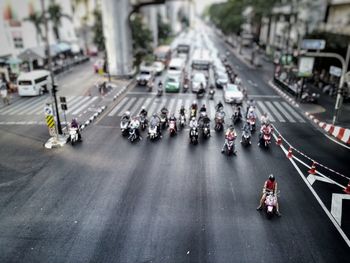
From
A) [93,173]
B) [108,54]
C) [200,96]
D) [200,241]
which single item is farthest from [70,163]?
[108,54]

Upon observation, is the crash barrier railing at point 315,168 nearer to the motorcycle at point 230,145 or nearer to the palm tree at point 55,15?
the motorcycle at point 230,145

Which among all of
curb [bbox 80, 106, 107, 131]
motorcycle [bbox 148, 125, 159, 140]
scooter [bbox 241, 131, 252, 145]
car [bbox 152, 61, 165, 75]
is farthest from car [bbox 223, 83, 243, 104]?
car [bbox 152, 61, 165, 75]

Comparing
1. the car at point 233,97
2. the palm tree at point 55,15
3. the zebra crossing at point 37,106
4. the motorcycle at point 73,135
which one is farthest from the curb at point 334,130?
the palm tree at point 55,15

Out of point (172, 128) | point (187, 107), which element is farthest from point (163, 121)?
point (187, 107)

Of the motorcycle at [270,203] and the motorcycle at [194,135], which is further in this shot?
the motorcycle at [194,135]

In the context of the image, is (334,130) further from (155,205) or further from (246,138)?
(155,205)
